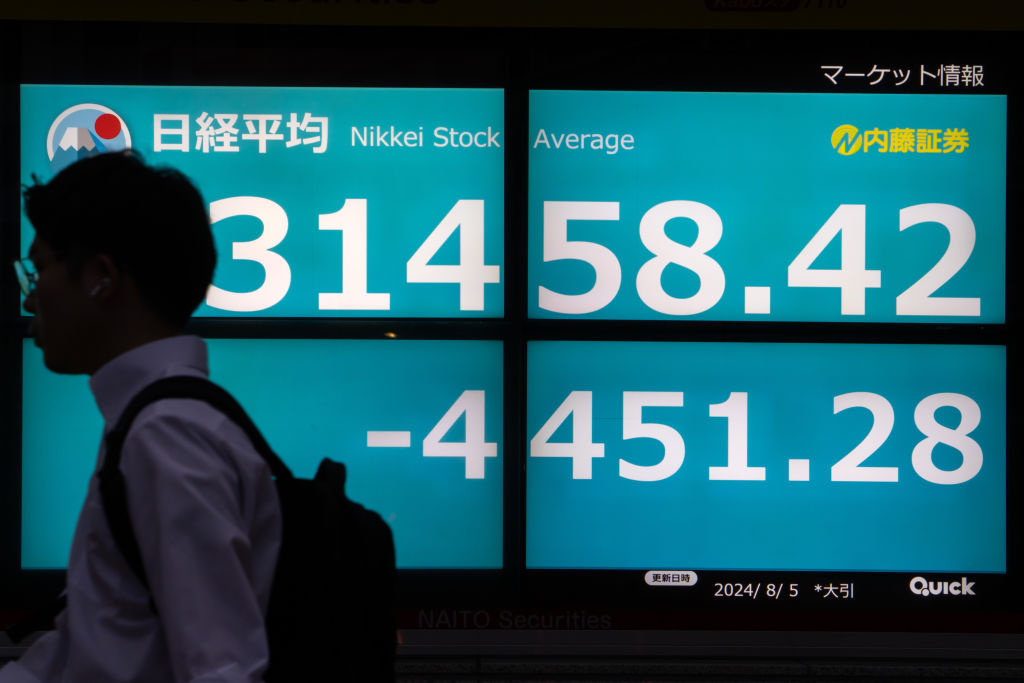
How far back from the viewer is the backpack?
119 centimetres

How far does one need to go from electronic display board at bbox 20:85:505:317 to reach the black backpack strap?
2.32m

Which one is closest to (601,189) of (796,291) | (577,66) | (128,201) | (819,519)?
(577,66)

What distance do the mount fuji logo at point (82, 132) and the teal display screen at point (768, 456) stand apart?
6.36ft

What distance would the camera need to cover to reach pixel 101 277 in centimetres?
124

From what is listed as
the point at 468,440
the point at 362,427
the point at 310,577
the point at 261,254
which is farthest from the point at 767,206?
the point at 310,577

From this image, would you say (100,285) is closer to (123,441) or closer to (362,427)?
(123,441)

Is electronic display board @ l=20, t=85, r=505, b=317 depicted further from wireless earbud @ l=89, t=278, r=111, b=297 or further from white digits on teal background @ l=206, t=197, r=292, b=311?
wireless earbud @ l=89, t=278, r=111, b=297

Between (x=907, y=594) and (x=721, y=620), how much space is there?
2.57ft

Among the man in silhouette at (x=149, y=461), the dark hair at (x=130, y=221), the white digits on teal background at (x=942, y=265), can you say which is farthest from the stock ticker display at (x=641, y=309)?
the dark hair at (x=130, y=221)

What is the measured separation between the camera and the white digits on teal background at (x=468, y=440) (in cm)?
352

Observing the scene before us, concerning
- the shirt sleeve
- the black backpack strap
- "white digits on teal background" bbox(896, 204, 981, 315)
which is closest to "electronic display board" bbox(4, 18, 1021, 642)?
"white digits on teal background" bbox(896, 204, 981, 315)

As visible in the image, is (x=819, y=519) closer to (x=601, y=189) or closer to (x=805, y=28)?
(x=601, y=189)

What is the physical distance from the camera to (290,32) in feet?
11.4

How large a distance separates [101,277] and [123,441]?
27 centimetres
